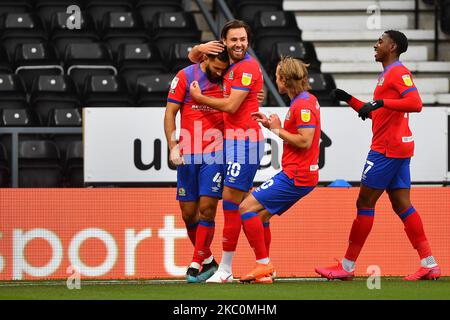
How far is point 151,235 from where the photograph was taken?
11.0 meters

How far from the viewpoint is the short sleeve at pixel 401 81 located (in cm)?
924

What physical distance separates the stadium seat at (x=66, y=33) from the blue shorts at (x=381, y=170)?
5.97 metres

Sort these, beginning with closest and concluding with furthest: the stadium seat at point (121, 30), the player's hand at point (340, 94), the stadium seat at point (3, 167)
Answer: the player's hand at point (340, 94)
the stadium seat at point (3, 167)
the stadium seat at point (121, 30)

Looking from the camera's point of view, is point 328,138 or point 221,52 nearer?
point 221,52

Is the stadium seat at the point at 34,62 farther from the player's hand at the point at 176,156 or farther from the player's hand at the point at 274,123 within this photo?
the player's hand at the point at 274,123

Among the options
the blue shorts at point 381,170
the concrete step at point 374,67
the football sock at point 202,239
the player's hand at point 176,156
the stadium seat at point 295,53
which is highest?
the stadium seat at point 295,53

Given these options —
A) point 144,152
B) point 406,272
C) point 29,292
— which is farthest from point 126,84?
point 29,292

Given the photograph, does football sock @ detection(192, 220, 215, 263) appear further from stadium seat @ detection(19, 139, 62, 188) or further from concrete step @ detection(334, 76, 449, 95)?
concrete step @ detection(334, 76, 449, 95)

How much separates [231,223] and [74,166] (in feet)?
11.1

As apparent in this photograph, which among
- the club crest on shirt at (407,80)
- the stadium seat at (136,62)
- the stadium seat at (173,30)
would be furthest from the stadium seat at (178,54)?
the club crest on shirt at (407,80)

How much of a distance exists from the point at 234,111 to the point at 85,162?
255 centimetres

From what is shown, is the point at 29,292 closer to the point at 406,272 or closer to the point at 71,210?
the point at 71,210

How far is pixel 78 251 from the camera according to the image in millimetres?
10961

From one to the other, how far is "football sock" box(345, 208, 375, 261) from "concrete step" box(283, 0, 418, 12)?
6376mm
